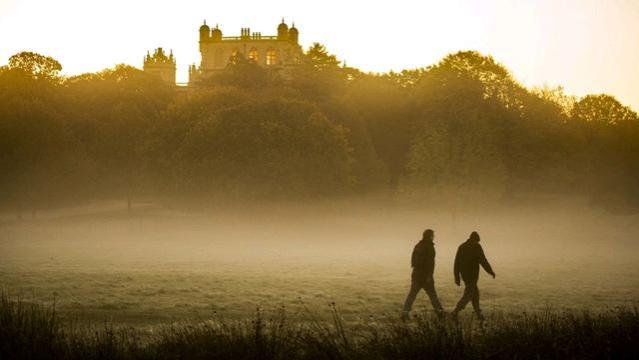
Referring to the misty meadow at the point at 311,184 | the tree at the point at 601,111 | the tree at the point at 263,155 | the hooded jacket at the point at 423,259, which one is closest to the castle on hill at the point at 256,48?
the misty meadow at the point at 311,184

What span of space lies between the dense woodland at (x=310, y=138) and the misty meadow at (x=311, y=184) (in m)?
0.17

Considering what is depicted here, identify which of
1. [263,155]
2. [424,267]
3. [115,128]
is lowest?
[424,267]

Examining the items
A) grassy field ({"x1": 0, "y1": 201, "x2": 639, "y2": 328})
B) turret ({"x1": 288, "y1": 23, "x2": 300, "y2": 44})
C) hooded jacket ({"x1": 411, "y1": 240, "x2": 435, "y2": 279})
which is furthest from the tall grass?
turret ({"x1": 288, "y1": 23, "x2": 300, "y2": 44})

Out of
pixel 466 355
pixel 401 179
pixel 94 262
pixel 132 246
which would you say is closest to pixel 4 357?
pixel 466 355

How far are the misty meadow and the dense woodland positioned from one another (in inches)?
6.9

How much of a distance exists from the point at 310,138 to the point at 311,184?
3702 mm

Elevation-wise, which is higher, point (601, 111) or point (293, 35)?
point (293, 35)

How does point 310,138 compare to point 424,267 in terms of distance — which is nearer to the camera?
point 424,267

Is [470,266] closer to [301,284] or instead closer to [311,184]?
[301,284]

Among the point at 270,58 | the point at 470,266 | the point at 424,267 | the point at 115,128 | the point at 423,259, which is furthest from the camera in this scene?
the point at 270,58

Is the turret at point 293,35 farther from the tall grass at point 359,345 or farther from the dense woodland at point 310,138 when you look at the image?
the tall grass at point 359,345

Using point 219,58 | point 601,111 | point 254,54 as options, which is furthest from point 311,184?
point 219,58

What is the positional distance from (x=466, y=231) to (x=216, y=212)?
67.7 ft

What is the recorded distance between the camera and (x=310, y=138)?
2734 inches
